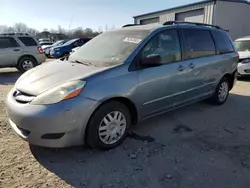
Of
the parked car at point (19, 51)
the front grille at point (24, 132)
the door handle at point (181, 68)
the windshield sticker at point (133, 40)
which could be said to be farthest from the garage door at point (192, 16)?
the front grille at point (24, 132)

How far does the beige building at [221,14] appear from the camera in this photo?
18.0 metres

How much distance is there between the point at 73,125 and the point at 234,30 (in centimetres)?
1934

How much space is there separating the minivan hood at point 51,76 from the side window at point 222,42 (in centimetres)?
297

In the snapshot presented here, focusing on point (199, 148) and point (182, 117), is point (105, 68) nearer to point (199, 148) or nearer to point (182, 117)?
point (199, 148)

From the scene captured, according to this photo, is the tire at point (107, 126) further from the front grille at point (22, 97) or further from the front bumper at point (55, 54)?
the front bumper at point (55, 54)

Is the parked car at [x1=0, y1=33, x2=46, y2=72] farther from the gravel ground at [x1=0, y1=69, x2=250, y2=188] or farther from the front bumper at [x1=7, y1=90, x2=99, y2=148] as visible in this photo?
the front bumper at [x1=7, y1=90, x2=99, y2=148]

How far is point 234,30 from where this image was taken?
19281mm

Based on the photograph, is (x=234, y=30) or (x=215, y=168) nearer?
(x=215, y=168)

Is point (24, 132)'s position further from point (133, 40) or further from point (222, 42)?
point (222, 42)

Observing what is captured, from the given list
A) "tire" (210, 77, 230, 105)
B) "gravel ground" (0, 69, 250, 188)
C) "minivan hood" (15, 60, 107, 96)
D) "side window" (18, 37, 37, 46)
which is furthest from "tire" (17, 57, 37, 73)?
"tire" (210, 77, 230, 105)

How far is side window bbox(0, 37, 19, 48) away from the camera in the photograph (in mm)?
10500

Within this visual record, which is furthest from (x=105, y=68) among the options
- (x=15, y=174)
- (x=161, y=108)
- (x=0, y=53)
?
(x=0, y=53)

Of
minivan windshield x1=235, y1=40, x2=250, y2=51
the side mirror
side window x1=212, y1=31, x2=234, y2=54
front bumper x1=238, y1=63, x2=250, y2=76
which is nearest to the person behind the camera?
the side mirror

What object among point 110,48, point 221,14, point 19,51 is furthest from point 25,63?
point 221,14
